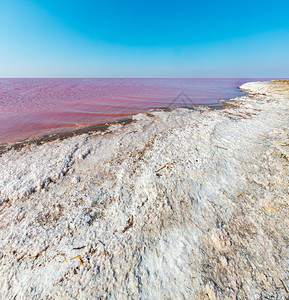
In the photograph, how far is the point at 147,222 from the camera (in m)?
1.94

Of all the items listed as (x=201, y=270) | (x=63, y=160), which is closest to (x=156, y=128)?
(x=63, y=160)

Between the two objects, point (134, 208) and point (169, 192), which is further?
point (169, 192)

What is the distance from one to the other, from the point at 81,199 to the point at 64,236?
23.4 inches

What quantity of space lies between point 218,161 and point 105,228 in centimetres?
260

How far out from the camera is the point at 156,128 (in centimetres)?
521

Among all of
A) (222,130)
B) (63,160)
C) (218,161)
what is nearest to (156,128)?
(222,130)

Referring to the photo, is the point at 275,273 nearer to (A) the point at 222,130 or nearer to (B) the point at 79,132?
(A) the point at 222,130

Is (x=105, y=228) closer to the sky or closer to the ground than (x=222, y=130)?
closer to the ground

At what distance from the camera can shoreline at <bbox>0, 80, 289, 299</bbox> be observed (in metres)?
1.37

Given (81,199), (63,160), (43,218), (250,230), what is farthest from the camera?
(63,160)

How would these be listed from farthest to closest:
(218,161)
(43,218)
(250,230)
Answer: (218,161), (43,218), (250,230)

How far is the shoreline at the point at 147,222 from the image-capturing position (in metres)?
1.37

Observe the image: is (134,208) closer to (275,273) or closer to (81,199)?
(81,199)

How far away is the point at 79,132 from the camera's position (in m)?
5.03
